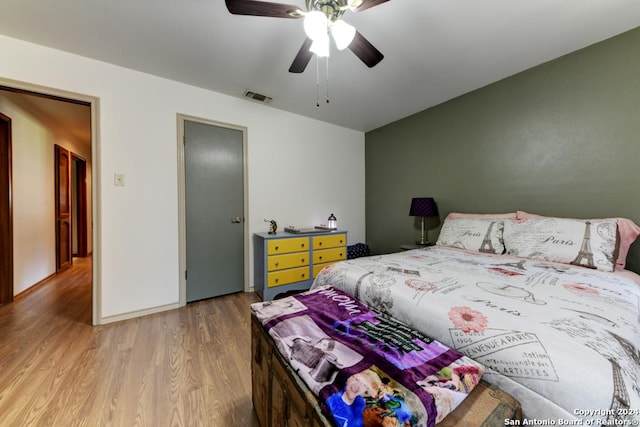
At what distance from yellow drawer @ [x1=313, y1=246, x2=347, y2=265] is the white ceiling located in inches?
79.5

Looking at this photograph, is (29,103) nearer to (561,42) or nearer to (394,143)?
(394,143)

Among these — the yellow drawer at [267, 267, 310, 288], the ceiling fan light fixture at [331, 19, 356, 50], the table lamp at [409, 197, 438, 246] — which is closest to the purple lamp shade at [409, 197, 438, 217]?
the table lamp at [409, 197, 438, 246]

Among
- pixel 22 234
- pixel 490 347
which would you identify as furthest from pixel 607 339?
pixel 22 234

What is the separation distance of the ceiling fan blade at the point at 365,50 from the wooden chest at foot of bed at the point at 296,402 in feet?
5.84

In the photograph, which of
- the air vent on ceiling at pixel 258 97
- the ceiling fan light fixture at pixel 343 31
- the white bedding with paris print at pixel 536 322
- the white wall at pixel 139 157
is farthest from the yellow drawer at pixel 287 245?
the ceiling fan light fixture at pixel 343 31

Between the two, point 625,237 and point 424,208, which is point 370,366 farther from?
point 424,208

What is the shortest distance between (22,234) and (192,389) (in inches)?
126

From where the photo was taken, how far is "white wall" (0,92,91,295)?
2723 mm

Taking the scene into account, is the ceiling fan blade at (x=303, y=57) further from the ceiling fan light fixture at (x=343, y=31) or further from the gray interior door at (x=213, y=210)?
the gray interior door at (x=213, y=210)

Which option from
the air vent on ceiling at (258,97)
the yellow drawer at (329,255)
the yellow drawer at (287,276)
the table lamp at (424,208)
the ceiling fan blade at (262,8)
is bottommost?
the yellow drawer at (287,276)

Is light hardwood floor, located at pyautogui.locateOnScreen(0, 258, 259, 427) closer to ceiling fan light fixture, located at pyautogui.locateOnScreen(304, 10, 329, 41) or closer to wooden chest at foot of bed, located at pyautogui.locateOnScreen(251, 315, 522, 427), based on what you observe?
wooden chest at foot of bed, located at pyautogui.locateOnScreen(251, 315, 522, 427)

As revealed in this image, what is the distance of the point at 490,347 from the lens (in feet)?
2.81

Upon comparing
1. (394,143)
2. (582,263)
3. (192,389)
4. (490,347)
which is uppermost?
(394,143)

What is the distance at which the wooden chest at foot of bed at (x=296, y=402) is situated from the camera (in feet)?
2.24
